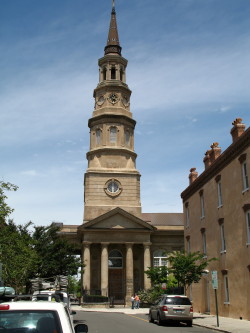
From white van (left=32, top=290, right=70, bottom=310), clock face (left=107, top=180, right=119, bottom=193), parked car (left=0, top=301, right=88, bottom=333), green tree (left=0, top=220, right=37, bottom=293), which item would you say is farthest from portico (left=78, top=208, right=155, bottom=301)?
parked car (left=0, top=301, right=88, bottom=333)

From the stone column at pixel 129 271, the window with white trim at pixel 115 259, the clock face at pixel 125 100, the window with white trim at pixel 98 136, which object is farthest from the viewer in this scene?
the clock face at pixel 125 100

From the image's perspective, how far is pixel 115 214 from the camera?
5025cm

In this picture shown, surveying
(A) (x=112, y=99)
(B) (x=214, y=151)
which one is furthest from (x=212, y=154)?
(A) (x=112, y=99)

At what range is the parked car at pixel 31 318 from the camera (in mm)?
5176

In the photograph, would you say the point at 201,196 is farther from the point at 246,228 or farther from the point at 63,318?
the point at 63,318

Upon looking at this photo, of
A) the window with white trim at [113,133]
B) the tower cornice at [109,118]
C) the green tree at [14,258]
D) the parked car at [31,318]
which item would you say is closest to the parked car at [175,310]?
the green tree at [14,258]

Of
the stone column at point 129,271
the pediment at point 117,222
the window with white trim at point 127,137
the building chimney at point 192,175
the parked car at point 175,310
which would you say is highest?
the window with white trim at point 127,137

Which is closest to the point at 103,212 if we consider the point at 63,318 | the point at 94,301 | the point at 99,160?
the point at 99,160

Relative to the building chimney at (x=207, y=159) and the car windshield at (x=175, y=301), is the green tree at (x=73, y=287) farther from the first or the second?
the car windshield at (x=175, y=301)

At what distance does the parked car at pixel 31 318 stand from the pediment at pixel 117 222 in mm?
44347

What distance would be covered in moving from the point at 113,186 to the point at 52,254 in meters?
17.3

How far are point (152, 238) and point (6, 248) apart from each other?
104ft

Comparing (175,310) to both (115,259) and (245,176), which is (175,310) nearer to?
(245,176)

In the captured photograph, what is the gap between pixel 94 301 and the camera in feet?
144
